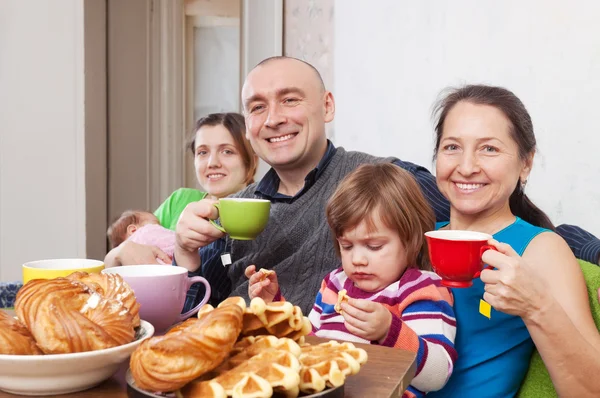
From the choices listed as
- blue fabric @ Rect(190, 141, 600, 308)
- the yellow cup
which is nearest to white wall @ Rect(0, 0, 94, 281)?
blue fabric @ Rect(190, 141, 600, 308)

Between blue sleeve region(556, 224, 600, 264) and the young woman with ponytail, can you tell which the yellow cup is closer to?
the young woman with ponytail

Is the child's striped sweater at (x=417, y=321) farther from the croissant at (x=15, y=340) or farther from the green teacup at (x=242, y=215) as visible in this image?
the croissant at (x=15, y=340)

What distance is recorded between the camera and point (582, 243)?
132 cm

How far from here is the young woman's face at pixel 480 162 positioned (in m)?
1.27

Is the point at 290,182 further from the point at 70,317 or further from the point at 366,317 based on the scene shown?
the point at 70,317

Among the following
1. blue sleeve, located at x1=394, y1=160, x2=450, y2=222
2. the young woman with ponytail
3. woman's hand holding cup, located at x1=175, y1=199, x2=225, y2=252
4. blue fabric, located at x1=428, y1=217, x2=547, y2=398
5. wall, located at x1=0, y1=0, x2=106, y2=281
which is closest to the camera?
the young woman with ponytail

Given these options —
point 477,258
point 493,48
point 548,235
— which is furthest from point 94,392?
point 493,48

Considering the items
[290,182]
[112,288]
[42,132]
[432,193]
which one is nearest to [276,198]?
[290,182]

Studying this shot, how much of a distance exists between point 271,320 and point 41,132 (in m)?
2.74

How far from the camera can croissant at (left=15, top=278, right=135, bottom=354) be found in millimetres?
636

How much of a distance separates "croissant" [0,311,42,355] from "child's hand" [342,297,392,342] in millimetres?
482

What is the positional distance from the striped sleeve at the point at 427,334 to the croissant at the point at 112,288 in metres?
0.43

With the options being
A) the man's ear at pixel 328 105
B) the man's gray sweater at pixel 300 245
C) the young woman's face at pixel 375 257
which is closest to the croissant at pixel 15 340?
the young woman's face at pixel 375 257

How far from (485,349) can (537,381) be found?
13cm
